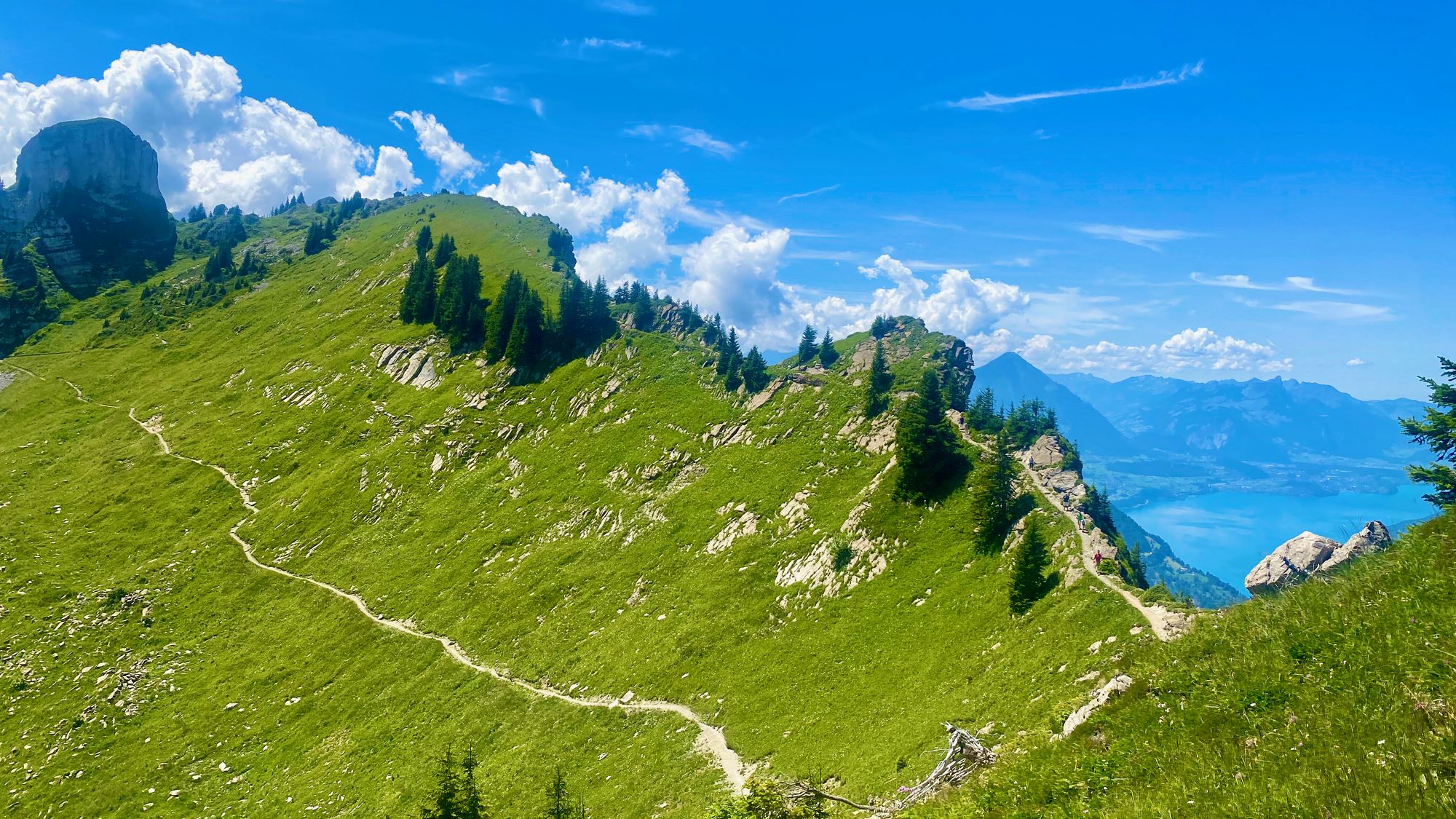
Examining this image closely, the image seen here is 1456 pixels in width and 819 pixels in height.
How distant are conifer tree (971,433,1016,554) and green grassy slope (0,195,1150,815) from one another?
2.08 metres

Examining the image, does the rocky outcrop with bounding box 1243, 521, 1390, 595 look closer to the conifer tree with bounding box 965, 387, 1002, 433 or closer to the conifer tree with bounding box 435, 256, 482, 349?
the conifer tree with bounding box 965, 387, 1002, 433

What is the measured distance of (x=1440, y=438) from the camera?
4141 centimetres

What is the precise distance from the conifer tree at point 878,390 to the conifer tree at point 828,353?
1111 inches

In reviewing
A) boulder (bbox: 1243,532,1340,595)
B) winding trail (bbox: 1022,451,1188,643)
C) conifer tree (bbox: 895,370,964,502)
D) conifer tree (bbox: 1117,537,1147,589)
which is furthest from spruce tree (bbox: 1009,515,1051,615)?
conifer tree (bbox: 895,370,964,502)

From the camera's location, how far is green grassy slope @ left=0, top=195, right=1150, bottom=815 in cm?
3816

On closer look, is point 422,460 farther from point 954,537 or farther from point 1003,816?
point 1003,816

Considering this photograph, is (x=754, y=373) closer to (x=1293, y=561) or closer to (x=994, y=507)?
(x=994, y=507)

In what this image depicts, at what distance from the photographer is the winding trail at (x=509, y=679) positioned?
39.1 m

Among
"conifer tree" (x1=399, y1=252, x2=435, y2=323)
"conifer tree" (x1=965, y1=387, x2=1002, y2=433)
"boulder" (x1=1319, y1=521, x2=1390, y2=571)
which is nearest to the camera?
"boulder" (x1=1319, y1=521, x2=1390, y2=571)

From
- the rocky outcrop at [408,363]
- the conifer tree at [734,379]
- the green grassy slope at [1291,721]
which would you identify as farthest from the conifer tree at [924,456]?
the rocky outcrop at [408,363]

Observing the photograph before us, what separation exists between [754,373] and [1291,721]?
75491 millimetres

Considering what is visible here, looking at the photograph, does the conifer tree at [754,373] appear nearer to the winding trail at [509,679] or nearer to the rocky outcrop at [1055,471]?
the rocky outcrop at [1055,471]

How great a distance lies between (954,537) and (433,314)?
121 metres

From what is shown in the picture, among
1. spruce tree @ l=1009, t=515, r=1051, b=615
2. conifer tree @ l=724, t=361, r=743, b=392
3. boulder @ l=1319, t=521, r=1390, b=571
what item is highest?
conifer tree @ l=724, t=361, r=743, b=392
